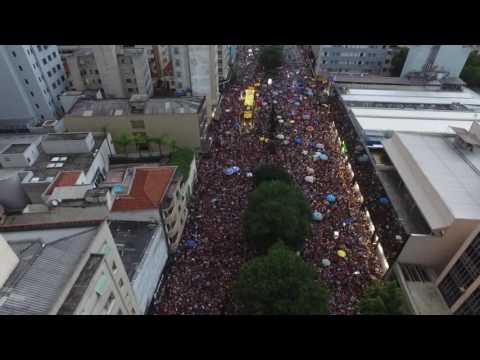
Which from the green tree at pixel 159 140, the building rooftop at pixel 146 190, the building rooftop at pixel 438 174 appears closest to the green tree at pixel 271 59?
the green tree at pixel 159 140

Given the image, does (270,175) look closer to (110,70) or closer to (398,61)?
(110,70)

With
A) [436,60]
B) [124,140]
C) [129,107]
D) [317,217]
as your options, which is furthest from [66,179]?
[436,60]

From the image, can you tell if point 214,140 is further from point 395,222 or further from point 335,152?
point 395,222

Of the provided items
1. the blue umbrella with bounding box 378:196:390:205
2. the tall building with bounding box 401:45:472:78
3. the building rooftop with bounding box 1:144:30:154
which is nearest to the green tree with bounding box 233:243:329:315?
the blue umbrella with bounding box 378:196:390:205

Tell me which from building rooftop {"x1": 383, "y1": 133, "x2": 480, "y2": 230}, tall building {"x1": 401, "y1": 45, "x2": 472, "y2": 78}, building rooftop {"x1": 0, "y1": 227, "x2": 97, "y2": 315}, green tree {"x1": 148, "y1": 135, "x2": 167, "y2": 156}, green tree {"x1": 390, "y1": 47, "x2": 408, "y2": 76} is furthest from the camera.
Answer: green tree {"x1": 390, "y1": 47, "x2": 408, "y2": 76}

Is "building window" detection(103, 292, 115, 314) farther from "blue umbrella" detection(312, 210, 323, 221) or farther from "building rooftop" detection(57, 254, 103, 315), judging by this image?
"blue umbrella" detection(312, 210, 323, 221)
